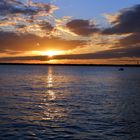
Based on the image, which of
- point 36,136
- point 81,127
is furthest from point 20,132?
point 81,127

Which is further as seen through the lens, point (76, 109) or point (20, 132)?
point (76, 109)

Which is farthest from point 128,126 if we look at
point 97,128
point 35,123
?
point 35,123

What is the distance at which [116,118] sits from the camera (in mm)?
34531

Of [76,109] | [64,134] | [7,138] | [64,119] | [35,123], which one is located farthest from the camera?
[76,109]

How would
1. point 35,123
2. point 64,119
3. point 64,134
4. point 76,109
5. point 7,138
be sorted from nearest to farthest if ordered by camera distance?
point 7,138, point 64,134, point 35,123, point 64,119, point 76,109

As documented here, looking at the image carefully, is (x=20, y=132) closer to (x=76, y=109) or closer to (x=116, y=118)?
(x=116, y=118)

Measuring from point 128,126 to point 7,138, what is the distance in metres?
12.1

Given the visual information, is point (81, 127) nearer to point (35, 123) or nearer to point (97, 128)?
point (97, 128)

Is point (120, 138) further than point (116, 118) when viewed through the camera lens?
No

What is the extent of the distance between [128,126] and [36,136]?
9.61 metres

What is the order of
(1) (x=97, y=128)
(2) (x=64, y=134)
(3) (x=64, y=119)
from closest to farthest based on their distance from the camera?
(2) (x=64, y=134)
(1) (x=97, y=128)
(3) (x=64, y=119)

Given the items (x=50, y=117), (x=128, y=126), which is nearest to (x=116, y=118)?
(x=128, y=126)

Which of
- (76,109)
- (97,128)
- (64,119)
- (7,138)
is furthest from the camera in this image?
(76,109)

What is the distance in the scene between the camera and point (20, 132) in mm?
27312
